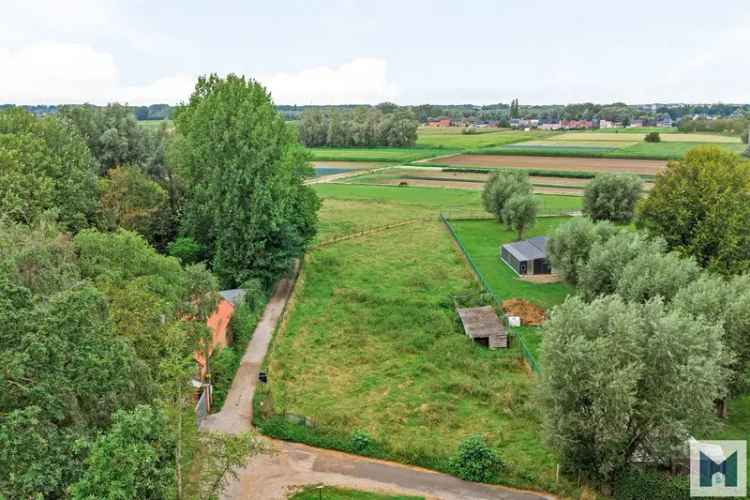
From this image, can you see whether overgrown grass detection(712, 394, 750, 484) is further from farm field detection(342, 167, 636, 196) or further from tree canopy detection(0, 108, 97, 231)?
farm field detection(342, 167, 636, 196)

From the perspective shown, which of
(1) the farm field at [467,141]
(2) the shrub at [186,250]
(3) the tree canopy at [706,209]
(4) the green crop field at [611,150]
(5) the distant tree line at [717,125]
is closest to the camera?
(3) the tree canopy at [706,209]

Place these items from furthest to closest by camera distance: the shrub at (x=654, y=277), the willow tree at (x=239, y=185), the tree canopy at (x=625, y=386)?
the willow tree at (x=239, y=185), the shrub at (x=654, y=277), the tree canopy at (x=625, y=386)

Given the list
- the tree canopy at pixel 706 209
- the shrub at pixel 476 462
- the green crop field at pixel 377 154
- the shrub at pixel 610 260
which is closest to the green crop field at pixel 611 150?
the green crop field at pixel 377 154

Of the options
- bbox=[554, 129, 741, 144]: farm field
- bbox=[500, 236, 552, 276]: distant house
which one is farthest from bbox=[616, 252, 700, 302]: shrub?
bbox=[554, 129, 741, 144]: farm field

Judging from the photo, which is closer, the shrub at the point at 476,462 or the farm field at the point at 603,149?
the shrub at the point at 476,462

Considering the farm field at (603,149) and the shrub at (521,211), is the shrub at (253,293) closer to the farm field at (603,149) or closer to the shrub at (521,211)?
the shrub at (521,211)

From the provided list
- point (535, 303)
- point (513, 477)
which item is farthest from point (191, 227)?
point (513, 477)

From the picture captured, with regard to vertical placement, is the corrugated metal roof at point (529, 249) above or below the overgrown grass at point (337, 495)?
above
